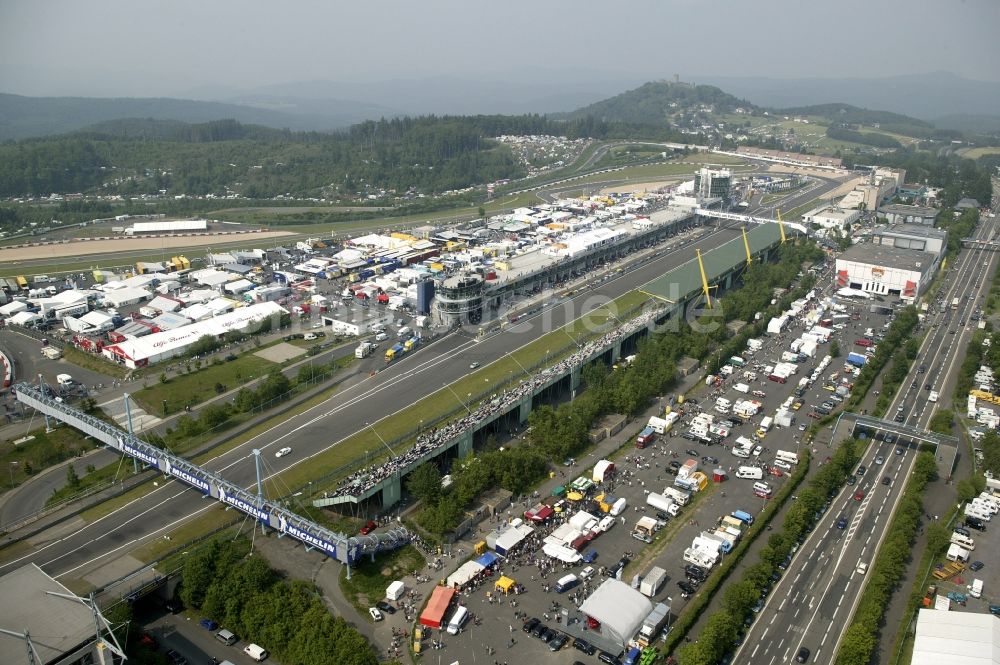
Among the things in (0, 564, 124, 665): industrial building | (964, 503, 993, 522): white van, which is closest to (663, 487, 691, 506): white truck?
(964, 503, 993, 522): white van

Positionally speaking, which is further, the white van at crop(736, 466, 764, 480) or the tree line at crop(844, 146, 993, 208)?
the tree line at crop(844, 146, 993, 208)

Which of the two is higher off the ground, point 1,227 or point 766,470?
point 1,227

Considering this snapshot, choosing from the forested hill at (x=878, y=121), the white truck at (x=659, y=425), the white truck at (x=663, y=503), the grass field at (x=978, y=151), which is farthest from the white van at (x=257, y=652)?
the forested hill at (x=878, y=121)

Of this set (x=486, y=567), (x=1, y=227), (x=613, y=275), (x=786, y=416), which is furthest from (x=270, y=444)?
(x=1, y=227)

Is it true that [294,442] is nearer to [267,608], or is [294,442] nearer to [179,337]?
[267,608]

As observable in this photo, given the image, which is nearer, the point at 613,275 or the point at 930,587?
the point at 930,587

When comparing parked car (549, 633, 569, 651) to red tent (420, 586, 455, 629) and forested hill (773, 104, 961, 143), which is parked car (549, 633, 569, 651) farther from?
forested hill (773, 104, 961, 143)

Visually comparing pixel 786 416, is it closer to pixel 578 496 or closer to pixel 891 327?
pixel 578 496
